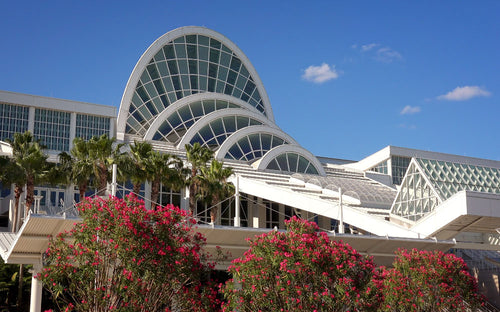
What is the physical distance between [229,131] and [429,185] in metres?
24.9

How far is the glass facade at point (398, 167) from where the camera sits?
238 ft

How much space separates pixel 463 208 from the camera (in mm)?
37031

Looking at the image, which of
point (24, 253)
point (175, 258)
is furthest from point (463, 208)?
point (24, 253)

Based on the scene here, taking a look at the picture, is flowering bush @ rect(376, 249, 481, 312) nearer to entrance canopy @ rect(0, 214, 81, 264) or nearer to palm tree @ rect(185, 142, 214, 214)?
entrance canopy @ rect(0, 214, 81, 264)

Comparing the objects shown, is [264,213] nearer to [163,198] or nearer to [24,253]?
[163,198]

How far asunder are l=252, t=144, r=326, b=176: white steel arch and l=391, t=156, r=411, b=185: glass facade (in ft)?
45.4

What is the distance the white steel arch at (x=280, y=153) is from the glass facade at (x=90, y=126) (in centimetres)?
1374

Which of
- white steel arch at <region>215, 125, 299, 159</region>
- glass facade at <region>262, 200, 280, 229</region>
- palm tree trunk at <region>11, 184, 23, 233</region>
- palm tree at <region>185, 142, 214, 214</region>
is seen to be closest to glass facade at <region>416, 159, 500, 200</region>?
palm tree at <region>185, 142, 214, 214</region>

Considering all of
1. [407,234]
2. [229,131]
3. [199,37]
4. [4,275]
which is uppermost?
[199,37]

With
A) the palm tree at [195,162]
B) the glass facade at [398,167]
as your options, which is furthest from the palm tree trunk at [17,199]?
the glass facade at [398,167]

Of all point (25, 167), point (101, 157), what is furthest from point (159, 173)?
point (25, 167)

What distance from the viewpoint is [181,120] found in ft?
210

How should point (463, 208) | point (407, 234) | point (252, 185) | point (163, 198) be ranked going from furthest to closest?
point (163, 198)
point (252, 185)
point (407, 234)
point (463, 208)

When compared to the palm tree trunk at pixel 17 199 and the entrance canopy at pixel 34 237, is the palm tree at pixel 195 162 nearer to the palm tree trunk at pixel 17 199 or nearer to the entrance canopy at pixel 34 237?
the palm tree trunk at pixel 17 199
